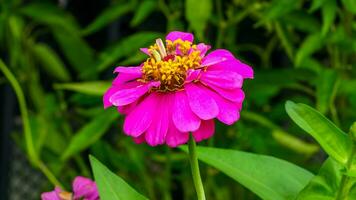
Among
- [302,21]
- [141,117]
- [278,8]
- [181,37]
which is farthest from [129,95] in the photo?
[302,21]

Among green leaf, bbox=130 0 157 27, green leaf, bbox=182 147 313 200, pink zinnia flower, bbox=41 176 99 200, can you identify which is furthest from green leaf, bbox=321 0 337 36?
pink zinnia flower, bbox=41 176 99 200

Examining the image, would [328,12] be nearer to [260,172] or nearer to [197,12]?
[197,12]

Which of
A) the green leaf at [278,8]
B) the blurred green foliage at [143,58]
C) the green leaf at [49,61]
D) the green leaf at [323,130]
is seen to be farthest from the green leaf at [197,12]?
the green leaf at [323,130]

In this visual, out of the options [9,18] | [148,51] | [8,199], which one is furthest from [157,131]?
[8,199]

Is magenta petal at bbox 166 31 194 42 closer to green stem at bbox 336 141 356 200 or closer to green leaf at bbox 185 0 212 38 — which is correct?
green stem at bbox 336 141 356 200

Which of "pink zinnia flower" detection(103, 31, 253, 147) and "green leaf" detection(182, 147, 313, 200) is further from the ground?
"pink zinnia flower" detection(103, 31, 253, 147)

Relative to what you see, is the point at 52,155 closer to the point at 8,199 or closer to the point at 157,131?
the point at 8,199
